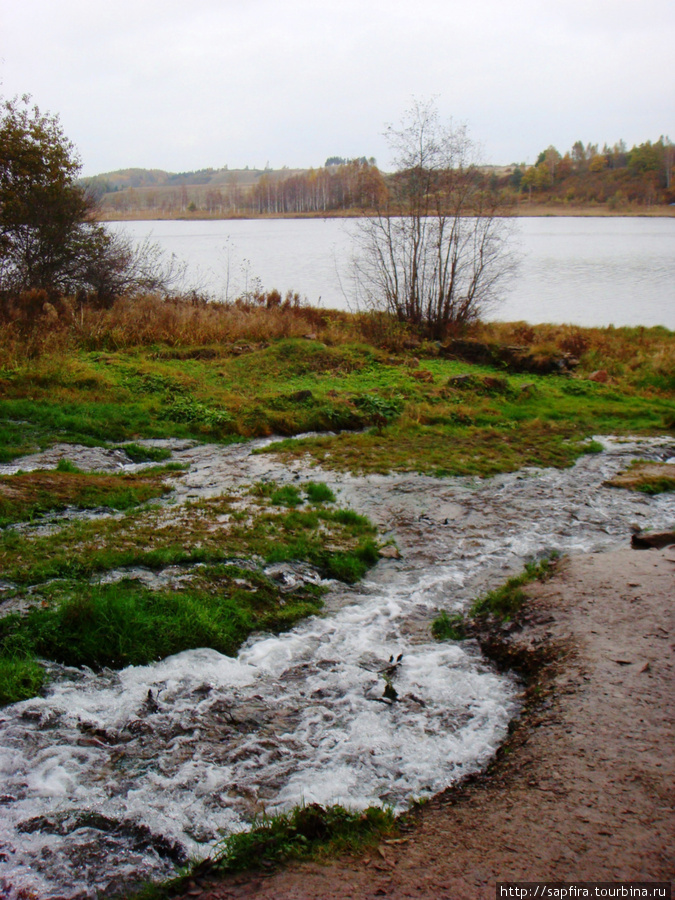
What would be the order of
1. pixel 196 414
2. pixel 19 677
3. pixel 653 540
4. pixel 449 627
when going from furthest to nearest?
pixel 196 414, pixel 653 540, pixel 449 627, pixel 19 677

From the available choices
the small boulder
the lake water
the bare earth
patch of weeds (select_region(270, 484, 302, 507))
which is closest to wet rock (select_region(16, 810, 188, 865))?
the bare earth

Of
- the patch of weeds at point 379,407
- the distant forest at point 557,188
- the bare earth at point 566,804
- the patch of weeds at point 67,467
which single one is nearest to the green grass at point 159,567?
the patch of weeds at point 67,467

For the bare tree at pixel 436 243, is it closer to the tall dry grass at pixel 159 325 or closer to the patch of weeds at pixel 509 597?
the tall dry grass at pixel 159 325

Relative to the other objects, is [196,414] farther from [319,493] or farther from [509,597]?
[509,597]

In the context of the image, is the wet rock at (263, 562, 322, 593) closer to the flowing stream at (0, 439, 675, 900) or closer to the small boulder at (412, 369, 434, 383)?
the flowing stream at (0, 439, 675, 900)

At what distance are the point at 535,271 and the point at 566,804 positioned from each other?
3696 centimetres

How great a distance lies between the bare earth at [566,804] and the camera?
2.94m

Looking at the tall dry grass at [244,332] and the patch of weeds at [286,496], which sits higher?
the tall dry grass at [244,332]

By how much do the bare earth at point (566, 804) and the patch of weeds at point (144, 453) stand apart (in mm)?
6564

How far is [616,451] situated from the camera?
1112 centimetres

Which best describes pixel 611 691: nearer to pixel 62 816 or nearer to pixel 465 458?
pixel 62 816

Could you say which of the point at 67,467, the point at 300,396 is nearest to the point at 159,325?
the point at 300,396

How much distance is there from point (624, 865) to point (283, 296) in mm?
24318

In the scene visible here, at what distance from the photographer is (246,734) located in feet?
14.1
